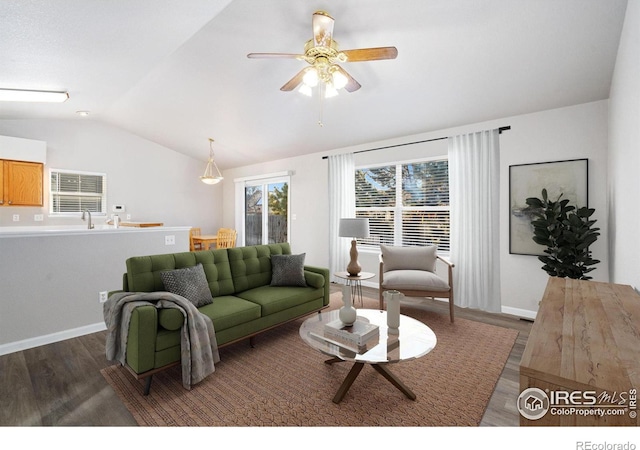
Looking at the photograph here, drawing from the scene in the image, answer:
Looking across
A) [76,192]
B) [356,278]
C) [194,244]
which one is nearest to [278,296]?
[356,278]

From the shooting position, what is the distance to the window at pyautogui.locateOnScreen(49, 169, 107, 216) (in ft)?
17.6

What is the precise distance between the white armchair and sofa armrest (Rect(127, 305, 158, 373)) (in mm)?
2539

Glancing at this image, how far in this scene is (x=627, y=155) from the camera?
6.48 ft

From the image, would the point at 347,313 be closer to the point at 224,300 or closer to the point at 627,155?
the point at 224,300

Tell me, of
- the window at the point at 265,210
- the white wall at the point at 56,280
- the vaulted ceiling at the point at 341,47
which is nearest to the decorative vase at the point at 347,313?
the vaulted ceiling at the point at 341,47

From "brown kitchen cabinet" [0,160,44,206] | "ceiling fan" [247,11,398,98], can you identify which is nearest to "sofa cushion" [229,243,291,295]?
"ceiling fan" [247,11,398,98]

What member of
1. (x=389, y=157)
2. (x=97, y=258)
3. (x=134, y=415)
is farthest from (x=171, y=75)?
(x=134, y=415)

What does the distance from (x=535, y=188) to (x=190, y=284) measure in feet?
13.0

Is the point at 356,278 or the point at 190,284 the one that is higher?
the point at 190,284

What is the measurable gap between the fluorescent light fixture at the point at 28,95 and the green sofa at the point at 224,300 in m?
2.58

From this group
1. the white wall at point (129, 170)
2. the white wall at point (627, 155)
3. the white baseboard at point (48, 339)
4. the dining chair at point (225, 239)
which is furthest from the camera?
the dining chair at point (225, 239)

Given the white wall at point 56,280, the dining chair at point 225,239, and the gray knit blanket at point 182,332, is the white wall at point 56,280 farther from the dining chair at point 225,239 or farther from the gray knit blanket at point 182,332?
the dining chair at point 225,239

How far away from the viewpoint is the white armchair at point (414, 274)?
3.48 metres
